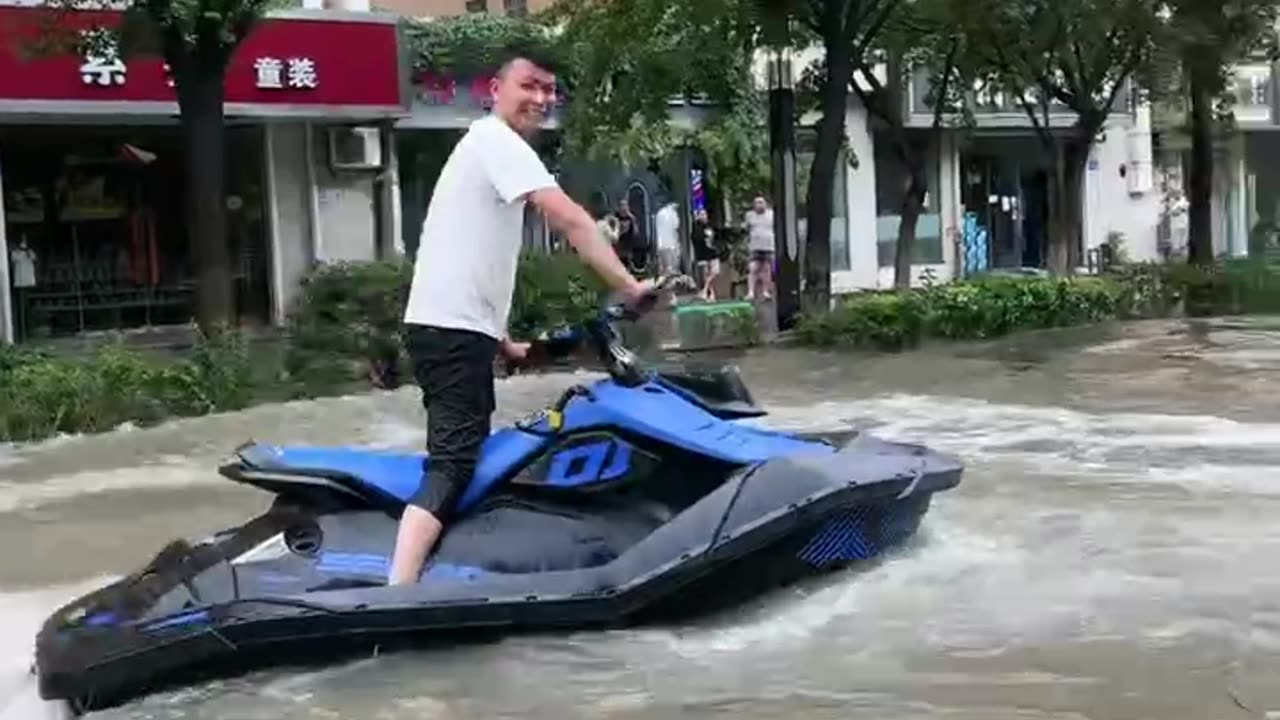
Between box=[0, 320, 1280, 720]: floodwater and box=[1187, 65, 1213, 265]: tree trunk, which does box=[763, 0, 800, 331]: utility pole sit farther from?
box=[0, 320, 1280, 720]: floodwater

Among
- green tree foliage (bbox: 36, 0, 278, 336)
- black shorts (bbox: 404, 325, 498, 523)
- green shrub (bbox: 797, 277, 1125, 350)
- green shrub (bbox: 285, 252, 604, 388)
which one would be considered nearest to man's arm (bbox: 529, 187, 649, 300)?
black shorts (bbox: 404, 325, 498, 523)

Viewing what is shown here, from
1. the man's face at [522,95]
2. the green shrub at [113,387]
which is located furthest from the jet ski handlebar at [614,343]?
the green shrub at [113,387]

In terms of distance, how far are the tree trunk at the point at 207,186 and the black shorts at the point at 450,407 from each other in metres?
8.63

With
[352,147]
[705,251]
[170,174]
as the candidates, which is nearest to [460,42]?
[352,147]

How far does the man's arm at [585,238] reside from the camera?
5164 millimetres

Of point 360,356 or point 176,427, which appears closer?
point 176,427

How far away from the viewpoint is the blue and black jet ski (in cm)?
506

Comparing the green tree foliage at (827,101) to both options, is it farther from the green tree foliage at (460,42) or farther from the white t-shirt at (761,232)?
the green tree foliage at (460,42)

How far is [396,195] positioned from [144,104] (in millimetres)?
4230

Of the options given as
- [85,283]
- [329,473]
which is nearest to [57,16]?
[85,283]

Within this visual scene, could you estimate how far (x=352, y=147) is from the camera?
2106 centimetres

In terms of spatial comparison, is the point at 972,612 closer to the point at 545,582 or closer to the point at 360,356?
the point at 545,582

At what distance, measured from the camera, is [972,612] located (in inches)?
223

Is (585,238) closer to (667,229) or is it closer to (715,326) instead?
(715,326)
